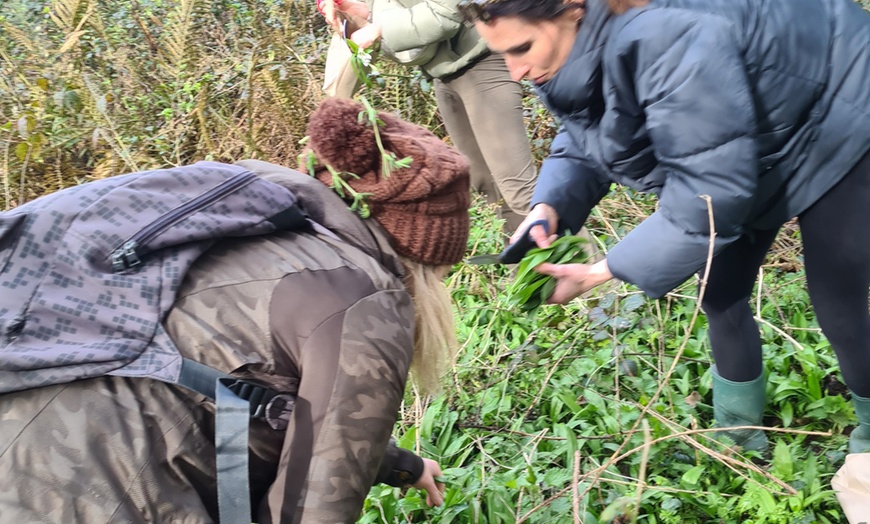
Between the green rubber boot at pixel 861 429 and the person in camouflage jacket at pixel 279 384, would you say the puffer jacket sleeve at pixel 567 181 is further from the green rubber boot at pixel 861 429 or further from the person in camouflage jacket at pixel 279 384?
the green rubber boot at pixel 861 429

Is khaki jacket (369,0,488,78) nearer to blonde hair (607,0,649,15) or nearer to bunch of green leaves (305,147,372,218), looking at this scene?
blonde hair (607,0,649,15)

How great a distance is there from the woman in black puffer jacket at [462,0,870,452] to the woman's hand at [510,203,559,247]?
138mm

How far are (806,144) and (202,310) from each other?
1.61 m

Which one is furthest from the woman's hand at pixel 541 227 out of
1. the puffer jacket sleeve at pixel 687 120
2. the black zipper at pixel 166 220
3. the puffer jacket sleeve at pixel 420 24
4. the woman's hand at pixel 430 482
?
the puffer jacket sleeve at pixel 420 24

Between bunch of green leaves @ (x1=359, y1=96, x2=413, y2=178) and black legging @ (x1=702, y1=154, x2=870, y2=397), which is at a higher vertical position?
bunch of green leaves @ (x1=359, y1=96, x2=413, y2=178)

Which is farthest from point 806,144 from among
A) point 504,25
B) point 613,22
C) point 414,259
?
point 414,259

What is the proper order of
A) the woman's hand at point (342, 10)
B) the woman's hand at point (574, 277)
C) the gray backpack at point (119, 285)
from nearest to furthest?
the gray backpack at point (119, 285), the woman's hand at point (574, 277), the woman's hand at point (342, 10)

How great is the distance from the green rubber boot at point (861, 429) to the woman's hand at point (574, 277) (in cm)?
104

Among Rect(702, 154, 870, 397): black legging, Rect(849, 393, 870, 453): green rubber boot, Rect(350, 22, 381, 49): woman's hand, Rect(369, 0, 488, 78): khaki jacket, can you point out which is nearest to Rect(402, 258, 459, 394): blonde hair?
Rect(702, 154, 870, 397): black legging

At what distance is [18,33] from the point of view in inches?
215

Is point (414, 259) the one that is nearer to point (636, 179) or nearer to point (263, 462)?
point (263, 462)

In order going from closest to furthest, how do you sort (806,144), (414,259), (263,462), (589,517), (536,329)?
(263,462)
(414,259)
(806,144)
(589,517)
(536,329)

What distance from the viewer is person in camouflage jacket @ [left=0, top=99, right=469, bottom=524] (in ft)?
4.14

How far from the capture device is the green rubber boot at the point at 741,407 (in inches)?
103
